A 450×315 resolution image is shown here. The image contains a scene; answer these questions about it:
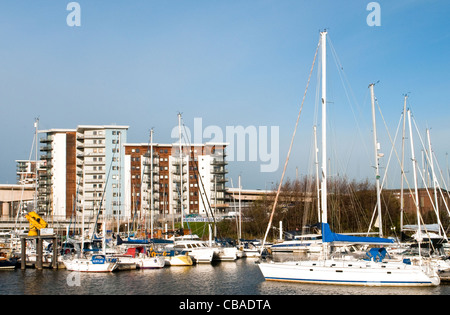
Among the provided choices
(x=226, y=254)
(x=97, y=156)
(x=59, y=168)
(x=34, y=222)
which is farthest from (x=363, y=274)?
(x=59, y=168)

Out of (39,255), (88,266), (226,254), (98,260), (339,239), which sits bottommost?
(226,254)

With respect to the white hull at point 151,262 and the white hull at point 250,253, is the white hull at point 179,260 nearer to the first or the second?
the white hull at point 151,262

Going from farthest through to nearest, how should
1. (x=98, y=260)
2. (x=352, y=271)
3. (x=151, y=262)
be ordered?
(x=151, y=262)
(x=98, y=260)
(x=352, y=271)

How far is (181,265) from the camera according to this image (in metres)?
49.7

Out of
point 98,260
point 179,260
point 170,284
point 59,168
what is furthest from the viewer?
point 59,168

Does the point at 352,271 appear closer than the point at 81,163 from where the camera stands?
Yes

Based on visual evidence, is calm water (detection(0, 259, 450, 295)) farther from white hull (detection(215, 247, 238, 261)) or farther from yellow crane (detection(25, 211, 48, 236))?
white hull (detection(215, 247, 238, 261))

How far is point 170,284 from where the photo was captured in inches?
1455

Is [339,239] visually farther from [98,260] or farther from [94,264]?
[94,264]

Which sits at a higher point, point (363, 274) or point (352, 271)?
point (352, 271)

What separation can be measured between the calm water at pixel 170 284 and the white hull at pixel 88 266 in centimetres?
79

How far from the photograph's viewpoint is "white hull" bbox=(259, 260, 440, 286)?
3139 cm

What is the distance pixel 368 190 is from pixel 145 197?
5391 centimetres

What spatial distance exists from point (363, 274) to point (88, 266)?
81.5 ft
